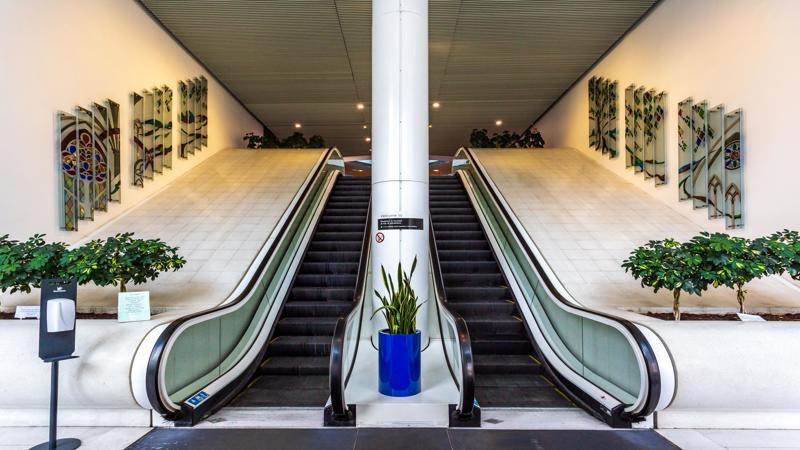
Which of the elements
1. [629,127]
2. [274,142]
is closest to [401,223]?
[629,127]

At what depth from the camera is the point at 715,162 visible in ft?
21.8

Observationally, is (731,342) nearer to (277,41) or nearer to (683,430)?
(683,430)

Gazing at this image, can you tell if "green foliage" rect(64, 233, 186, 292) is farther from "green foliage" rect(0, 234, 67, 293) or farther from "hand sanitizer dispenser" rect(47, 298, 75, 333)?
Answer: "hand sanitizer dispenser" rect(47, 298, 75, 333)

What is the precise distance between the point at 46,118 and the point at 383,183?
4.36 meters

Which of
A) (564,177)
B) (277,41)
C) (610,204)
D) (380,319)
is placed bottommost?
(380,319)

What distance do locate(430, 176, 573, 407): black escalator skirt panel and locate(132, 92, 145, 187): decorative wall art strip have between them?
5.17 metres

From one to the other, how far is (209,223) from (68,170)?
201cm

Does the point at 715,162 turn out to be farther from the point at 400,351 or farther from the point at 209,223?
the point at 209,223

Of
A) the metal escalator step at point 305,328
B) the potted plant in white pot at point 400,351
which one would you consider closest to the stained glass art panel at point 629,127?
the metal escalator step at point 305,328

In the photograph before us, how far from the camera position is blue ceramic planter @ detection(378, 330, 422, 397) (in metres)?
3.75

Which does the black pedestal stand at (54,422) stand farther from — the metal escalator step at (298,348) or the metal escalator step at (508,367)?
the metal escalator step at (508,367)

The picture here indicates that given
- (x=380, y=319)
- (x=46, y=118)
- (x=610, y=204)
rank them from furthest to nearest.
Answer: (x=610, y=204) → (x=46, y=118) → (x=380, y=319)

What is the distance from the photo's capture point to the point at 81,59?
6.68m

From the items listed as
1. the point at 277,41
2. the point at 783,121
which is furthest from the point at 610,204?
the point at 277,41
